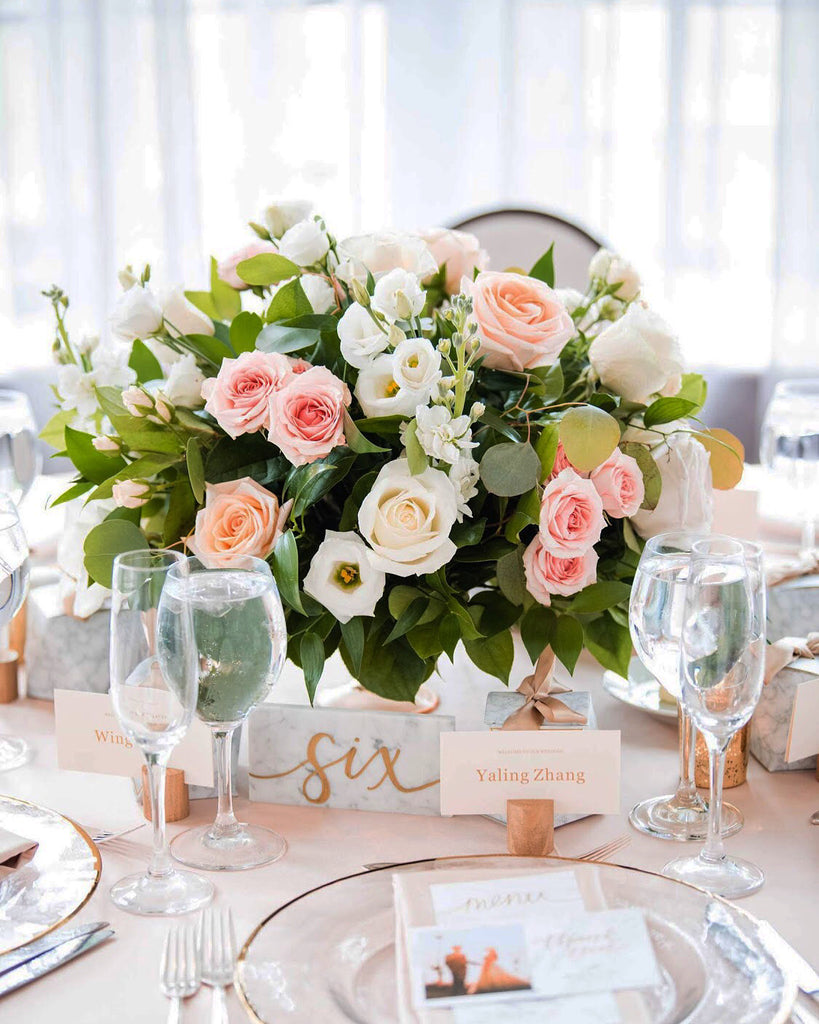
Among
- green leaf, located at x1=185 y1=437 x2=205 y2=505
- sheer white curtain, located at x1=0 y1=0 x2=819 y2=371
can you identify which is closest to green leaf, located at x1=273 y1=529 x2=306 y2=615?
green leaf, located at x1=185 y1=437 x2=205 y2=505

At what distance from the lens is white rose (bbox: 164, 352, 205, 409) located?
1118 mm

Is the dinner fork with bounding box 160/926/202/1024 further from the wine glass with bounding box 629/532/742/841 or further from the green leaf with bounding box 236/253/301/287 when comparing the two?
the green leaf with bounding box 236/253/301/287

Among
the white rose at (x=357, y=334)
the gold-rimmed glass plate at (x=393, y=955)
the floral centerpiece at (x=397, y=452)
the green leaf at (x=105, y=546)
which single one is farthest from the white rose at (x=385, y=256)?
the gold-rimmed glass plate at (x=393, y=955)

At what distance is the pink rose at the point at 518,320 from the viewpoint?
3.37 ft

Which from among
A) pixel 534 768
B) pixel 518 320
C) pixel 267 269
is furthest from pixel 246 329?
pixel 534 768

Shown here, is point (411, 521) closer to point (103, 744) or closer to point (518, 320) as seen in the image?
point (518, 320)

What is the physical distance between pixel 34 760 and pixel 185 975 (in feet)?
1.39

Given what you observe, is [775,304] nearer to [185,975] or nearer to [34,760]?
[34,760]

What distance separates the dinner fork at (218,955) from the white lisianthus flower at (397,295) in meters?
0.49

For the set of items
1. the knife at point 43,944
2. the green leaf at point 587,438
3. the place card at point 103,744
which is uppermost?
the green leaf at point 587,438

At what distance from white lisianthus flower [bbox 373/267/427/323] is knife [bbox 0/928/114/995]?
0.52m

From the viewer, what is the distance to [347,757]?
1056 mm

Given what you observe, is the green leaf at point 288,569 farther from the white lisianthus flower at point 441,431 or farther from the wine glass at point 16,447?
the wine glass at point 16,447

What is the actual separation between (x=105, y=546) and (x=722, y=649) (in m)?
0.56
